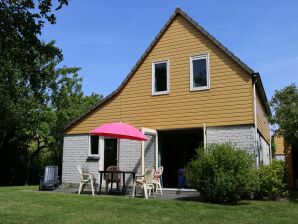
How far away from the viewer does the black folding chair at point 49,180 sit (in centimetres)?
1692

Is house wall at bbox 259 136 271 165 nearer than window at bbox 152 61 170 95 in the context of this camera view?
No

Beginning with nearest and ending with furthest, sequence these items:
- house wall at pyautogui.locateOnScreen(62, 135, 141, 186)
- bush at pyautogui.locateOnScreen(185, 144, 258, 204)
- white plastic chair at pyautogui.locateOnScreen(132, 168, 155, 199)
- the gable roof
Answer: bush at pyautogui.locateOnScreen(185, 144, 258, 204)
white plastic chair at pyautogui.locateOnScreen(132, 168, 155, 199)
the gable roof
house wall at pyautogui.locateOnScreen(62, 135, 141, 186)

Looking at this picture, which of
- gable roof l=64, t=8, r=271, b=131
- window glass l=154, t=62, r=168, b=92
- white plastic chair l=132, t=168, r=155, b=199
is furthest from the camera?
window glass l=154, t=62, r=168, b=92

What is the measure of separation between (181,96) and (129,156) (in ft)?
11.6

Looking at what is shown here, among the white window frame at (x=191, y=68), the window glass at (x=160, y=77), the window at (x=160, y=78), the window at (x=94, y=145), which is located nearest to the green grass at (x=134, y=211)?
the white window frame at (x=191, y=68)

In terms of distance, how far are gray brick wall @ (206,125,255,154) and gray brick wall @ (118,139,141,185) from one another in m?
3.36

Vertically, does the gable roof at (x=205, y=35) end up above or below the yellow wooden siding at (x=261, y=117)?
above

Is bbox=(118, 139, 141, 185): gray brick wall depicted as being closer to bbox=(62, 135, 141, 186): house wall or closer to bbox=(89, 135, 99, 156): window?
bbox=(62, 135, 141, 186): house wall

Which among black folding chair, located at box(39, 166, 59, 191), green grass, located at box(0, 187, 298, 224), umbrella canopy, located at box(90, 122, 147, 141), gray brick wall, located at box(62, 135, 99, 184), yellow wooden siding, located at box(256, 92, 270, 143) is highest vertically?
yellow wooden siding, located at box(256, 92, 270, 143)

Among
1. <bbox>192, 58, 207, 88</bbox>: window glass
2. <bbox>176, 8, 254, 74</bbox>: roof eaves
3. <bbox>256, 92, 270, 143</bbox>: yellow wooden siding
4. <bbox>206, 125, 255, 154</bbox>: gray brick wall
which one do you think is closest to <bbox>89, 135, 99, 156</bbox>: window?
<bbox>192, 58, 207, 88</bbox>: window glass

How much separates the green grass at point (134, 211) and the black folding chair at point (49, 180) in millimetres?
4743

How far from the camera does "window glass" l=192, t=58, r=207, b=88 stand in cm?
1576

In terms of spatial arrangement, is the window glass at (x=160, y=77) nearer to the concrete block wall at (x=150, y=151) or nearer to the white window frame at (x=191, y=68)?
the white window frame at (x=191, y=68)

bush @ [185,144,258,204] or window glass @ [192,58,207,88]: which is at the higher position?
window glass @ [192,58,207,88]
